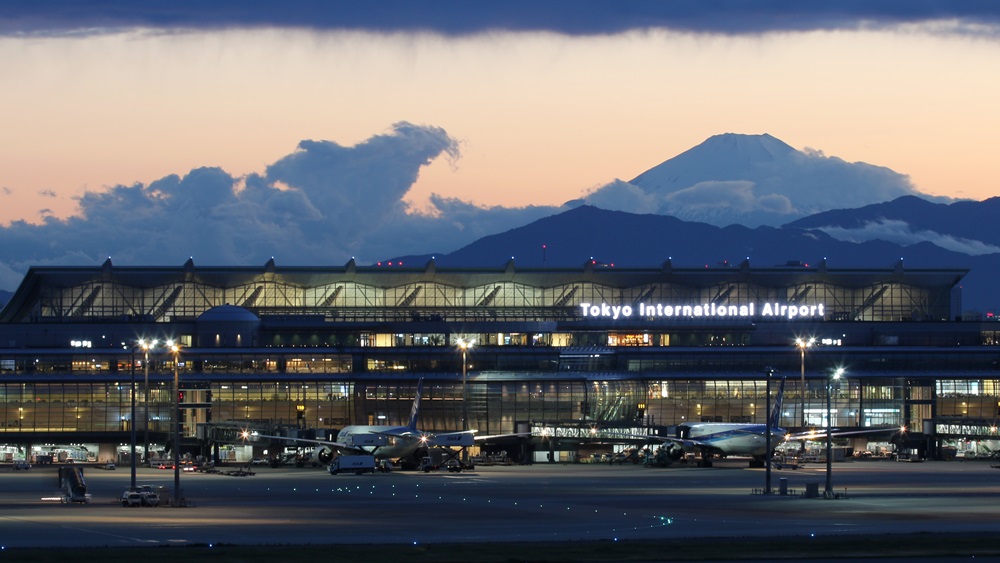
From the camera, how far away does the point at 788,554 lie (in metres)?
73.1

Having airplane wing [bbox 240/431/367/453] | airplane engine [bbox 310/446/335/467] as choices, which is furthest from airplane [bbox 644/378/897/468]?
airplane engine [bbox 310/446/335/467]

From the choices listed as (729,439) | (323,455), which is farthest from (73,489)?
(729,439)

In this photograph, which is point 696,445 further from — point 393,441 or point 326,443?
point 326,443

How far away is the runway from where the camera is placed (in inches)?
3282

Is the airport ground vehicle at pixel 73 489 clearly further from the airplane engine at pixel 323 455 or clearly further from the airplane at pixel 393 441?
the airplane engine at pixel 323 455

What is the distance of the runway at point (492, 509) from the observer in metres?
83.4

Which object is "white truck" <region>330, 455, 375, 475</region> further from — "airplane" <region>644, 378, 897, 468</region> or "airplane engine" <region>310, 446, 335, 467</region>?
"airplane" <region>644, 378, 897, 468</region>

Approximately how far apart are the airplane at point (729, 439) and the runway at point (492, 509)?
1248cm

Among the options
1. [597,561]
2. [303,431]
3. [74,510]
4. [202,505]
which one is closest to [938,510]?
[597,561]

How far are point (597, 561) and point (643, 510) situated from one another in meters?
31.8

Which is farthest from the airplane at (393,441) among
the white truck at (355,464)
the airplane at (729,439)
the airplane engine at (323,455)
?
the airplane at (729,439)

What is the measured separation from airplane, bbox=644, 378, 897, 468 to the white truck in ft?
120

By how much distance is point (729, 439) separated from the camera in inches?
6796

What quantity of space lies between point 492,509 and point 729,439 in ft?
243
